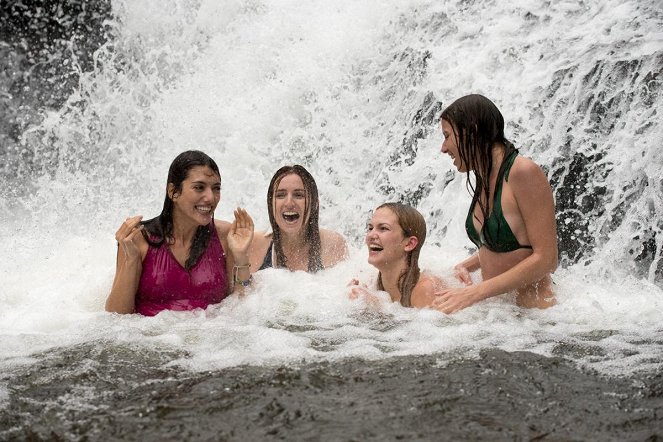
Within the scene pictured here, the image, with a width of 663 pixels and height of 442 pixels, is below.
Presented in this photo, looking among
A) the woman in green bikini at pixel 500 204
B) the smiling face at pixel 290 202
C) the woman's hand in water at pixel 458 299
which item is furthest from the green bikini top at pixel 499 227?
the smiling face at pixel 290 202

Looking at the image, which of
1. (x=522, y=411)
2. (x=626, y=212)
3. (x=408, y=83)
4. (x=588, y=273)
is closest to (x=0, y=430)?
(x=522, y=411)

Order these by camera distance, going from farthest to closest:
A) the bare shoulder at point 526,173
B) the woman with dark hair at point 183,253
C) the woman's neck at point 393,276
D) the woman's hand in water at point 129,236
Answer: the woman's neck at point 393,276
the woman with dark hair at point 183,253
the woman's hand in water at point 129,236
the bare shoulder at point 526,173

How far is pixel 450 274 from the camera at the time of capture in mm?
5562

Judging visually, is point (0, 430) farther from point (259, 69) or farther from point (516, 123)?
point (259, 69)

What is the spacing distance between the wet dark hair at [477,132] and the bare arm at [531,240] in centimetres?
18

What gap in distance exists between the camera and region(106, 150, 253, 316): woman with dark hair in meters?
5.02

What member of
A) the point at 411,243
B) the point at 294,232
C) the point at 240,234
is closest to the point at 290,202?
the point at 294,232

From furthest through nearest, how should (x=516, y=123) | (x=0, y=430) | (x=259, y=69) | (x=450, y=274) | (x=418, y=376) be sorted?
1. (x=259, y=69)
2. (x=516, y=123)
3. (x=450, y=274)
4. (x=418, y=376)
5. (x=0, y=430)

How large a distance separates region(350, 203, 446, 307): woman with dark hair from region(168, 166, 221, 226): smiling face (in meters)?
0.99

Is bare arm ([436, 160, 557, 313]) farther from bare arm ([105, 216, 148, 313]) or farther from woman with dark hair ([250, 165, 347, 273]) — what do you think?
bare arm ([105, 216, 148, 313])

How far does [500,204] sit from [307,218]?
172 cm

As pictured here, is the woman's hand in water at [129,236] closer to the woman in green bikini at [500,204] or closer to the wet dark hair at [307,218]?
the wet dark hair at [307,218]

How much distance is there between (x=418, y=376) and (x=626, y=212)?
12.1 ft

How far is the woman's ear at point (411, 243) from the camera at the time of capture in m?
5.12
